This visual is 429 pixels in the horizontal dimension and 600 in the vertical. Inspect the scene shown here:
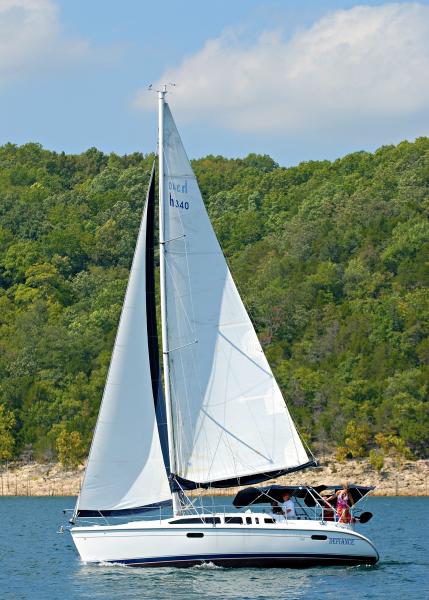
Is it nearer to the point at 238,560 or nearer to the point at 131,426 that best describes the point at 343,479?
the point at 238,560

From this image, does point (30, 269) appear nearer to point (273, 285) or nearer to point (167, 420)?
point (273, 285)

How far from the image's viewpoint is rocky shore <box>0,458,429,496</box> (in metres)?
91.4

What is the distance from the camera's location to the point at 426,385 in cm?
→ 10056

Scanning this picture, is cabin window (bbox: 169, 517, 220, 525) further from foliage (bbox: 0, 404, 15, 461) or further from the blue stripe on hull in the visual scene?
foliage (bbox: 0, 404, 15, 461)

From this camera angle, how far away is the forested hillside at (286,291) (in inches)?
4028

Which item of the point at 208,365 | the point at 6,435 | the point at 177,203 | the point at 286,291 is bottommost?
the point at 6,435

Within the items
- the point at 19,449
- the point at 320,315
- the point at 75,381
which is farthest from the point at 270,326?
the point at 19,449

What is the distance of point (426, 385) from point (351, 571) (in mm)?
64260

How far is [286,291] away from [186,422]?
90.8m

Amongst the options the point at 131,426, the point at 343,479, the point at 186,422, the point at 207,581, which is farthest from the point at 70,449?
the point at 207,581

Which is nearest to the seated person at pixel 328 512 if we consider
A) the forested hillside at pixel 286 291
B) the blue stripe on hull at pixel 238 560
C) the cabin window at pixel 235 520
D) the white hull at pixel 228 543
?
the white hull at pixel 228 543

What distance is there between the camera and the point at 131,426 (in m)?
37.3

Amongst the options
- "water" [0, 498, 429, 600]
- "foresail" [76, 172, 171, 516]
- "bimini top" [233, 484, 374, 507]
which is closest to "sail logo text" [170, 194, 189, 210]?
"foresail" [76, 172, 171, 516]

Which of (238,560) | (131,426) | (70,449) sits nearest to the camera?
(238,560)
